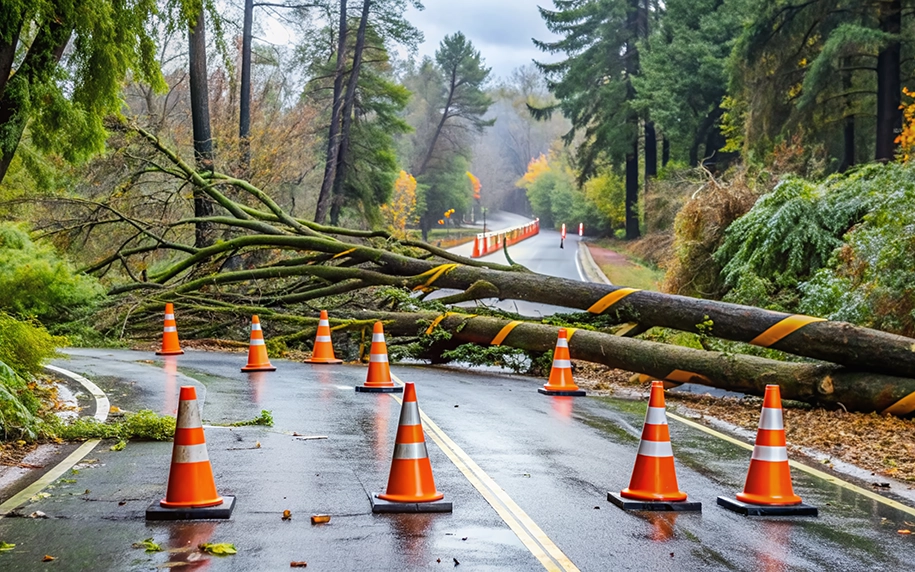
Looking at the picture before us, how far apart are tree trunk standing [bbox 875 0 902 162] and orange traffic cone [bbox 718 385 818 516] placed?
23408mm

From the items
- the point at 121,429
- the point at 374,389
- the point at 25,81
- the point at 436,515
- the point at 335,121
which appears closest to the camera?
the point at 436,515

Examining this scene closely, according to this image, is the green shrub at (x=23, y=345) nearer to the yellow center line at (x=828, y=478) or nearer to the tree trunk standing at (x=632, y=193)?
the yellow center line at (x=828, y=478)

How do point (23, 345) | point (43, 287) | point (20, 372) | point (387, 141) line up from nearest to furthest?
point (20, 372)
point (23, 345)
point (43, 287)
point (387, 141)

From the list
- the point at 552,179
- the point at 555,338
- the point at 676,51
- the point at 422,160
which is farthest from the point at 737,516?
the point at 552,179

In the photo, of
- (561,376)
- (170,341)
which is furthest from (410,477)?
(170,341)

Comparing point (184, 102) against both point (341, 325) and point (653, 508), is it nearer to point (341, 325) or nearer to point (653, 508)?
A: point (341, 325)

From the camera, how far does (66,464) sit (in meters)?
7.86

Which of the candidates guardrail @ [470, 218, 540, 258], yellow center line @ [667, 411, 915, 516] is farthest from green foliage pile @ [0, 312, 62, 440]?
guardrail @ [470, 218, 540, 258]

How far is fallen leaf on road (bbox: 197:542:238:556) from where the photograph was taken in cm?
550

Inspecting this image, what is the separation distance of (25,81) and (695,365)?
8.89 metres

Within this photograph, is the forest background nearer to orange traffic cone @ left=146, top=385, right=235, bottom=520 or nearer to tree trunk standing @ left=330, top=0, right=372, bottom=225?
tree trunk standing @ left=330, top=0, right=372, bottom=225

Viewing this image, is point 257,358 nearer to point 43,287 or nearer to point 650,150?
point 43,287

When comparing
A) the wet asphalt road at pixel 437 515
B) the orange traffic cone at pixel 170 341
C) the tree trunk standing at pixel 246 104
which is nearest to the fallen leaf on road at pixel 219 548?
the wet asphalt road at pixel 437 515

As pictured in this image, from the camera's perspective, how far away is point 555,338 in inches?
595
